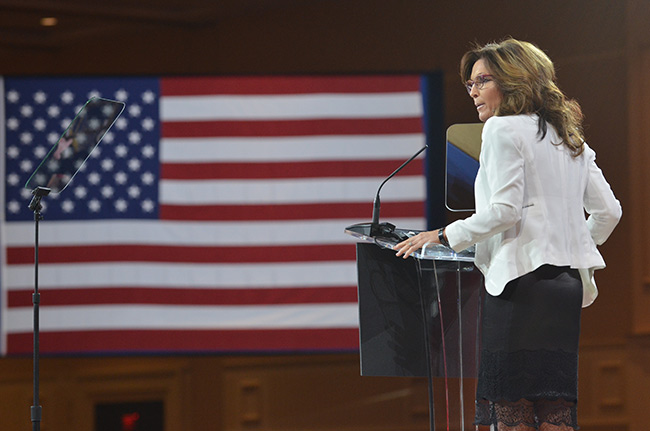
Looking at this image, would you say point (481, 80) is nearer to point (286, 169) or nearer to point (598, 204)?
point (598, 204)

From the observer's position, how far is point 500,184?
6.04 ft

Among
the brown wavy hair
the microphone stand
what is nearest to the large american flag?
the microphone stand

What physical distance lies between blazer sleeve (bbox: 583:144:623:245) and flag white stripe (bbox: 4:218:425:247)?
1.94 metres

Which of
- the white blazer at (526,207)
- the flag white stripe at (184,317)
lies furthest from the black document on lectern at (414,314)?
the flag white stripe at (184,317)

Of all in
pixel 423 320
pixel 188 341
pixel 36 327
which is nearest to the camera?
pixel 423 320

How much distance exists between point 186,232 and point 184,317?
0.44 m

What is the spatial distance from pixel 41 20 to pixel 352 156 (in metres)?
1.80

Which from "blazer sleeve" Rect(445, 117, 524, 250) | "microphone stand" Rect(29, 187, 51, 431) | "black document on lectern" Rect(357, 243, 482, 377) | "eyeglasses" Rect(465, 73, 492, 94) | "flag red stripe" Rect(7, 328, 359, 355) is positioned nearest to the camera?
"blazer sleeve" Rect(445, 117, 524, 250)

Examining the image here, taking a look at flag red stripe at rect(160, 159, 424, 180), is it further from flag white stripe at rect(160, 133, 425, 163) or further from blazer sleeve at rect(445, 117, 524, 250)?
blazer sleeve at rect(445, 117, 524, 250)

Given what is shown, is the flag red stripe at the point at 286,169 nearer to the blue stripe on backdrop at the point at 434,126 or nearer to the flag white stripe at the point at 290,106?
the blue stripe on backdrop at the point at 434,126

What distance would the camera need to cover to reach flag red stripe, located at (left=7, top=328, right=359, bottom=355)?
397 centimetres

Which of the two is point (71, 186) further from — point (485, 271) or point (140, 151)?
point (485, 271)

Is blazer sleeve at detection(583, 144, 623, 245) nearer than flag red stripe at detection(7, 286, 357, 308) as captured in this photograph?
Yes

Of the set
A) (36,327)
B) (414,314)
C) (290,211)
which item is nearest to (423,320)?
(414,314)
